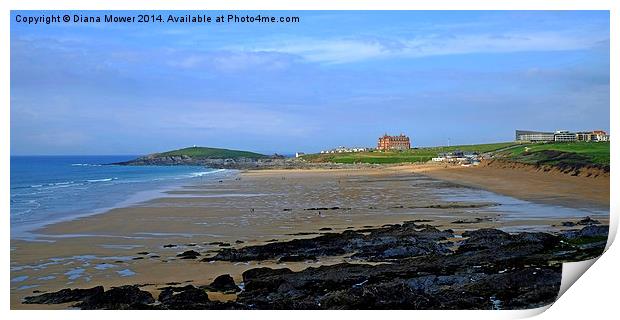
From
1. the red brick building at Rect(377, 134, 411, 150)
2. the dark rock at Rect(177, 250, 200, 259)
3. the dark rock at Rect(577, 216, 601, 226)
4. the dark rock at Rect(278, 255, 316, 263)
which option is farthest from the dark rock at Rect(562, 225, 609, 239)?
the dark rock at Rect(177, 250, 200, 259)

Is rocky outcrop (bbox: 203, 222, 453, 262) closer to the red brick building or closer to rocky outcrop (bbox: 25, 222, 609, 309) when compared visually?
rocky outcrop (bbox: 25, 222, 609, 309)

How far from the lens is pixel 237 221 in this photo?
10.1 m

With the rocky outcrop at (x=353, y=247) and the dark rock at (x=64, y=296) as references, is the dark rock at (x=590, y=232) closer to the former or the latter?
the rocky outcrop at (x=353, y=247)

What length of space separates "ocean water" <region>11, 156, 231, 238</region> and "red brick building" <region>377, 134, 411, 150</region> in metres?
3.61

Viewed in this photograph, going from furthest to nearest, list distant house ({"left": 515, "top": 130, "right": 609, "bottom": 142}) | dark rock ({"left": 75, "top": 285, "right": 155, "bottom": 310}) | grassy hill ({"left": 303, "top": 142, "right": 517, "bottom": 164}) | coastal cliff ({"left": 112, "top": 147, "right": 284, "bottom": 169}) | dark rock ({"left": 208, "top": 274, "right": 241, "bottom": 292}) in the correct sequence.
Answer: grassy hill ({"left": 303, "top": 142, "right": 517, "bottom": 164})
coastal cliff ({"left": 112, "top": 147, "right": 284, "bottom": 169})
distant house ({"left": 515, "top": 130, "right": 609, "bottom": 142})
dark rock ({"left": 208, "top": 274, "right": 241, "bottom": 292})
dark rock ({"left": 75, "top": 285, "right": 155, "bottom": 310})

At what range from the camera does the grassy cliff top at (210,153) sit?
9.31 metres

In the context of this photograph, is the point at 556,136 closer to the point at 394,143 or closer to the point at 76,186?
the point at 394,143

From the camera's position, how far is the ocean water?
1062cm

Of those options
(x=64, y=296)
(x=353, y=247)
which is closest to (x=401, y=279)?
(x=353, y=247)

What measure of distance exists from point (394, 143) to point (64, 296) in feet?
17.5
